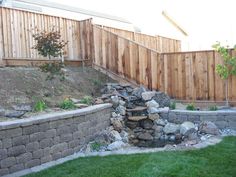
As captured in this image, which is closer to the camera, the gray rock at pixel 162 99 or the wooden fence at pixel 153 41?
the gray rock at pixel 162 99

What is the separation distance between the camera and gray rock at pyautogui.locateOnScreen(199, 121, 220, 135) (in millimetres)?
5984

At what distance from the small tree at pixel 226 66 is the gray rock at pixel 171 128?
1.45 m

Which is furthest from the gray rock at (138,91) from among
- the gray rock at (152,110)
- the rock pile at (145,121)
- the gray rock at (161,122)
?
the gray rock at (161,122)

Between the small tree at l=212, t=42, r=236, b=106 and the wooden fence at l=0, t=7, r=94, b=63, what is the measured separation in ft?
11.9

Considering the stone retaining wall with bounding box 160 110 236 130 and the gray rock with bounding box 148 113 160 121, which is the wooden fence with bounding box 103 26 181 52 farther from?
the stone retaining wall with bounding box 160 110 236 130

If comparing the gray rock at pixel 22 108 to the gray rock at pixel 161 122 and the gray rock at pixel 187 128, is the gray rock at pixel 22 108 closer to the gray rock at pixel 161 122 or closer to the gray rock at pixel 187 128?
the gray rock at pixel 161 122

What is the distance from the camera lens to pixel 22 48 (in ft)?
24.5

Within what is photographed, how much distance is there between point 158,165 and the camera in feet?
14.0

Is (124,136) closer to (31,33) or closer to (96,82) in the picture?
(96,82)

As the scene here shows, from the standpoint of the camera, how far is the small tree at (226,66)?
6.79m

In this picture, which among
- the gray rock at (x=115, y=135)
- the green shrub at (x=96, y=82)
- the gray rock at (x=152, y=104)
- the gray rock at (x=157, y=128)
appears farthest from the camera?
the green shrub at (x=96, y=82)

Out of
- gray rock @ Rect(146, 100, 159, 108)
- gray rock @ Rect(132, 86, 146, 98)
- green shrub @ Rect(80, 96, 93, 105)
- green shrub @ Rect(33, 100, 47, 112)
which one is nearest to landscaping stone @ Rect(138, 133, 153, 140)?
gray rock @ Rect(146, 100, 159, 108)

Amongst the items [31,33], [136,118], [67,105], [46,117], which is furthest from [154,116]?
[31,33]

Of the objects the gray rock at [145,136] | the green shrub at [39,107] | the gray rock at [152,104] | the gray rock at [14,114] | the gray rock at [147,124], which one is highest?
the green shrub at [39,107]
